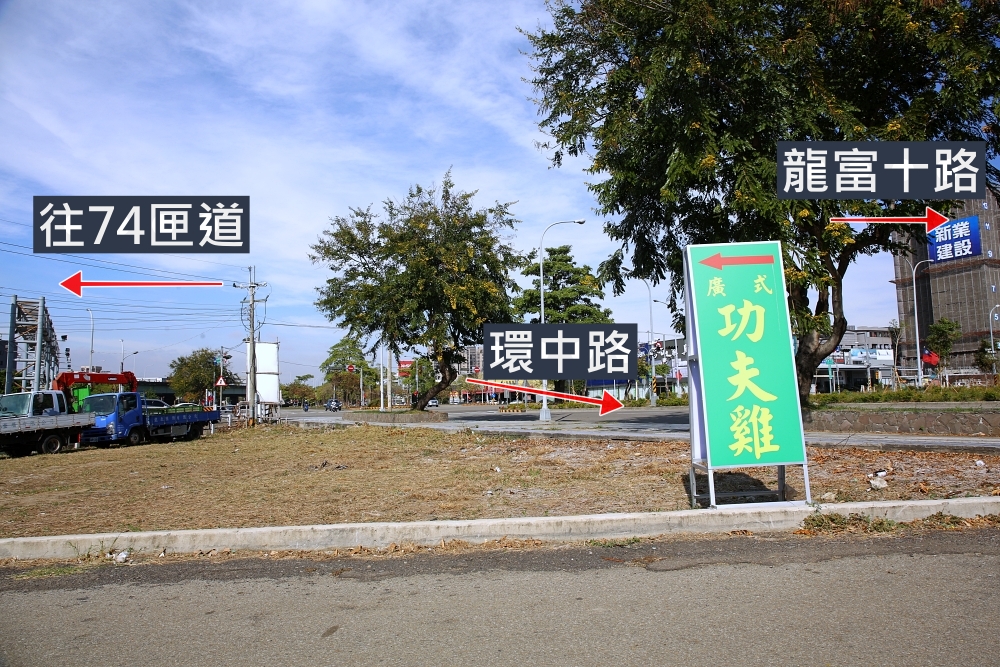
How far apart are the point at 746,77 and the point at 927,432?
898 centimetres

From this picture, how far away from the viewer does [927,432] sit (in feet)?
52.6

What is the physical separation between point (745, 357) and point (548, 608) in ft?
12.5

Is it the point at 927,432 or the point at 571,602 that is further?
the point at 927,432

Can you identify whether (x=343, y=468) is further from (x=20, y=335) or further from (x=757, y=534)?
(x=20, y=335)

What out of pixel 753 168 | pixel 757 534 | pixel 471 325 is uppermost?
pixel 753 168

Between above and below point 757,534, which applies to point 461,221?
above

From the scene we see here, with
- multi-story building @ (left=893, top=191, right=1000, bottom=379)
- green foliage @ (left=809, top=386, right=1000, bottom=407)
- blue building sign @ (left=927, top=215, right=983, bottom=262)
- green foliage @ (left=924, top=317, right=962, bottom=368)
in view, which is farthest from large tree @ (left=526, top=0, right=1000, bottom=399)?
multi-story building @ (left=893, top=191, right=1000, bottom=379)

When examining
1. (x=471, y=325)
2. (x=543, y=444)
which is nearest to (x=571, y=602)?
(x=543, y=444)

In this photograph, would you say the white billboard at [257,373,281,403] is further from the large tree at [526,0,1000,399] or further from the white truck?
the large tree at [526,0,1000,399]

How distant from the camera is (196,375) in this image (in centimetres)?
8400

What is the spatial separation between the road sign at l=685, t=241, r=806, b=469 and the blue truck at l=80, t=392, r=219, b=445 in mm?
23508

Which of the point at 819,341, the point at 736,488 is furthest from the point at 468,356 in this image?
the point at 736,488

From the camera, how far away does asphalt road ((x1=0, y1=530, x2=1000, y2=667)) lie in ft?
13.9

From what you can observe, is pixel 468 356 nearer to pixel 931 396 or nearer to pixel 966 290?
pixel 931 396
